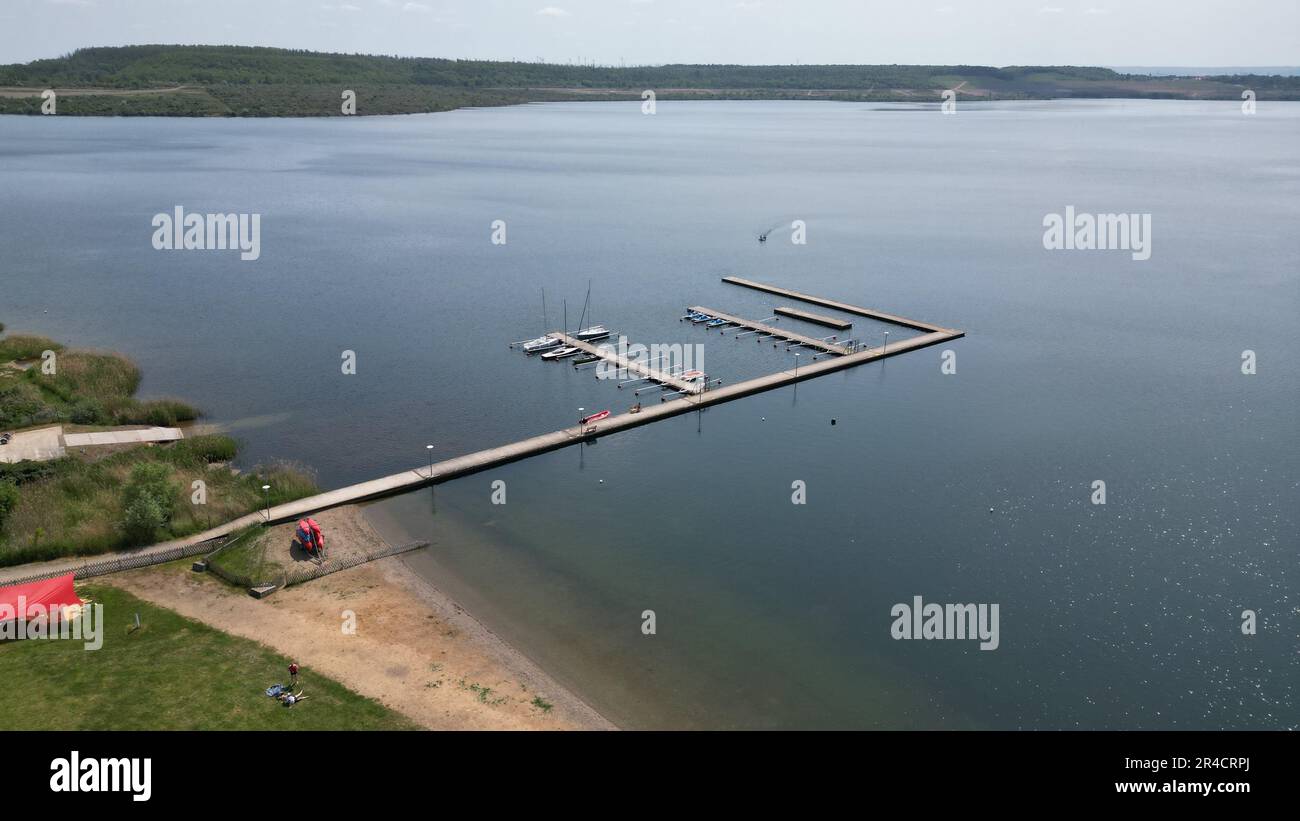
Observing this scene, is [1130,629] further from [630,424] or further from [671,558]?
[630,424]

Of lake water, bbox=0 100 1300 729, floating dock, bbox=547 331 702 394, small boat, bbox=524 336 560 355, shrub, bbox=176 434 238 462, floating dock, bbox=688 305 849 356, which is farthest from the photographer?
floating dock, bbox=688 305 849 356

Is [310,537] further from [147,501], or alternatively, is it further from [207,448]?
[207,448]

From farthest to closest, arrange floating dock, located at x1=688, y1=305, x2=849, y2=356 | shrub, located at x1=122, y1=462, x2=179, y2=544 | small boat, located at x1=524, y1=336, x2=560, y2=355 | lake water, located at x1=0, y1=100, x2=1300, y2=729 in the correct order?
floating dock, located at x1=688, y1=305, x2=849, y2=356 → small boat, located at x1=524, y1=336, x2=560, y2=355 → shrub, located at x1=122, y1=462, x2=179, y2=544 → lake water, located at x1=0, y1=100, x2=1300, y2=729

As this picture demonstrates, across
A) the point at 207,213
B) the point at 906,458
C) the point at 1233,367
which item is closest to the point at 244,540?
the point at 906,458

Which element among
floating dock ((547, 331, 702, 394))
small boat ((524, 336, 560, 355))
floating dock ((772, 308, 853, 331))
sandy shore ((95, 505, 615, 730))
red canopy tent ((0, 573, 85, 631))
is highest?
floating dock ((772, 308, 853, 331))

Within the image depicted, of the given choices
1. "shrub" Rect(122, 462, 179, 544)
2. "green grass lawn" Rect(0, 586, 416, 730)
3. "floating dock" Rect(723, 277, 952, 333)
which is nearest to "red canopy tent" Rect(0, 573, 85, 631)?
"green grass lawn" Rect(0, 586, 416, 730)

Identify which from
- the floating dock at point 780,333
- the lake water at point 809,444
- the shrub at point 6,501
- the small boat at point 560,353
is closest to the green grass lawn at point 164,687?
the lake water at point 809,444

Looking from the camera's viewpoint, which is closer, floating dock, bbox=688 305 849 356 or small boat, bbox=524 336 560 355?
small boat, bbox=524 336 560 355

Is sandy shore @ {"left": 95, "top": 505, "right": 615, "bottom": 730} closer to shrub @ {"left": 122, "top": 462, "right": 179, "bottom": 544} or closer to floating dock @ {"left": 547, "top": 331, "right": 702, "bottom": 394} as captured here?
shrub @ {"left": 122, "top": 462, "right": 179, "bottom": 544}
